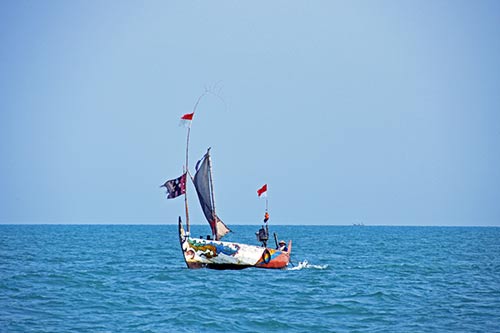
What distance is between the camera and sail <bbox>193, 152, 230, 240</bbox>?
40094 millimetres

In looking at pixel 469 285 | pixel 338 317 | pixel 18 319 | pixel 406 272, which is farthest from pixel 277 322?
pixel 406 272

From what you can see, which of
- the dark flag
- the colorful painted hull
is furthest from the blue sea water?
the dark flag

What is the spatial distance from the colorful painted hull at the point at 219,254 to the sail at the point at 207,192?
1369 mm

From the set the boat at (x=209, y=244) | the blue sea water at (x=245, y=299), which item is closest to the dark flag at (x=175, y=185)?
the boat at (x=209, y=244)

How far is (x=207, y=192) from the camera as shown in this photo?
40500 millimetres

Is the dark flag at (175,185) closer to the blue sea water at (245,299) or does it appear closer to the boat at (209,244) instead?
the boat at (209,244)

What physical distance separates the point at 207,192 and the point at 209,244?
11.0 feet

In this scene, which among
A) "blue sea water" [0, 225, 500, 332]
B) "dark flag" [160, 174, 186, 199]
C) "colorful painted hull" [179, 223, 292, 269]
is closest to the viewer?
"blue sea water" [0, 225, 500, 332]

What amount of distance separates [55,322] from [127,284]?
1053 centimetres

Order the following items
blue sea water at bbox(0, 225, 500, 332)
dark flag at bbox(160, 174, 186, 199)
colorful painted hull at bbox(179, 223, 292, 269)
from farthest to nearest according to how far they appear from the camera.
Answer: colorful painted hull at bbox(179, 223, 292, 269) < dark flag at bbox(160, 174, 186, 199) < blue sea water at bbox(0, 225, 500, 332)

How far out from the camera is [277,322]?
24953mm

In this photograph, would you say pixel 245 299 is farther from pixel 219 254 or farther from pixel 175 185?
pixel 175 185

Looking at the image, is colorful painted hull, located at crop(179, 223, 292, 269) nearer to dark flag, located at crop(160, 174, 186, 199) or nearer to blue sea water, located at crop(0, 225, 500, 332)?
blue sea water, located at crop(0, 225, 500, 332)

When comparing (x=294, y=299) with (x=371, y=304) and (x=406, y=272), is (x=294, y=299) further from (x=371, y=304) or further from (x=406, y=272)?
(x=406, y=272)
